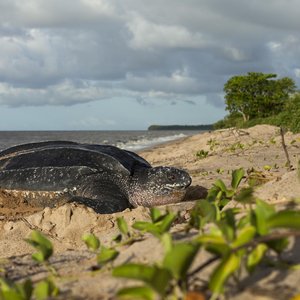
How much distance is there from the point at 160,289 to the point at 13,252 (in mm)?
1821

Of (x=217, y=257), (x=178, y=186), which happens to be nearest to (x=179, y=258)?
(x=217, y=257)

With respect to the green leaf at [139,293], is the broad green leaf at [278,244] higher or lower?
higher

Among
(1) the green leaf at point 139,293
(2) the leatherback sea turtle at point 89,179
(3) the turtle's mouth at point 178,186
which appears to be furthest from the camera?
(2) the leatherback sea turtle at point 89,179

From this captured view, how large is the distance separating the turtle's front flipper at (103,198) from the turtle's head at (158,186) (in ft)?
0.43

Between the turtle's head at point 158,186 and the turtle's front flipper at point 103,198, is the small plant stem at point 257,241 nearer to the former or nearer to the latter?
the turtle's front flipper at point 103,198

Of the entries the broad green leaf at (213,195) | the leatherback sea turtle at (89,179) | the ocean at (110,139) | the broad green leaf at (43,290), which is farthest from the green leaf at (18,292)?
the ocean at (110,139)

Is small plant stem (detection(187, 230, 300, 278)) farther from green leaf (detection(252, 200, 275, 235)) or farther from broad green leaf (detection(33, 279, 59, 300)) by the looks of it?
broad green leaf (detection(33, 279, 59, 300))

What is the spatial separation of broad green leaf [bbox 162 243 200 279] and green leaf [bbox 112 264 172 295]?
0.01 meters

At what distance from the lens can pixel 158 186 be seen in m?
3.80

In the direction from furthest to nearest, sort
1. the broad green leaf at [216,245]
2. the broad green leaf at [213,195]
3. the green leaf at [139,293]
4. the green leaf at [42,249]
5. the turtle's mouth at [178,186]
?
1. the turtle's mouth at [178,186]
2. the broad green leaf at [213,195]
3. the green leaf at [42,249]
4. the broad green leaf at [216,245]
5. the green leaf at [139,293]

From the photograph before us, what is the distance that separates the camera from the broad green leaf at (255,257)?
96 cm

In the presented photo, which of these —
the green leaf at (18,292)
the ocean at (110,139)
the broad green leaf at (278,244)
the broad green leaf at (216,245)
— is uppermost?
the broad green leaf at (216,245)

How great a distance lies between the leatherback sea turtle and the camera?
373 cm

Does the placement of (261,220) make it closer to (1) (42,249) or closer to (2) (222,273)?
(2) (222,273)
